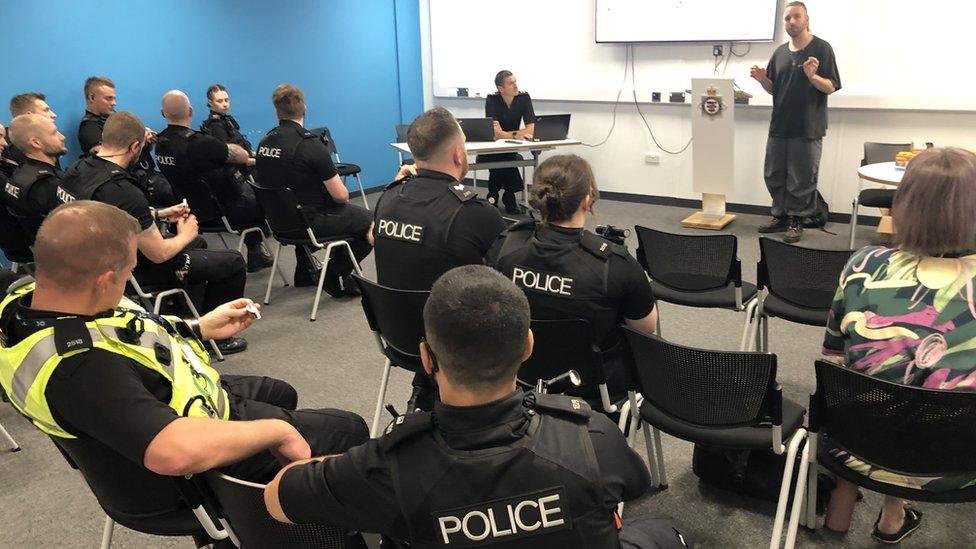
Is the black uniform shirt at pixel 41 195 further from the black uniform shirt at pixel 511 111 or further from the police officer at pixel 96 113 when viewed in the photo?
the black uniform shirt at pixel 511 111

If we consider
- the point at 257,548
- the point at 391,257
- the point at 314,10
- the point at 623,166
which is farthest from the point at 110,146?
the point at 623,166

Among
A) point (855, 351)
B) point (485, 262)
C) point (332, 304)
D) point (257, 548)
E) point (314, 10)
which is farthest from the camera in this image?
point (314, 10)

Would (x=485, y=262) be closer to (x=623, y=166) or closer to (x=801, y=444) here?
(x=801, y=444)

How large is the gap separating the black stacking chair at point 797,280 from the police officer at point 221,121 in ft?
13.5

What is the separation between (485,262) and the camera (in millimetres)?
2691

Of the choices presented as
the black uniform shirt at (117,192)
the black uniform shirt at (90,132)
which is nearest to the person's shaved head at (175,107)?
the black uniform shirt at (90,132)

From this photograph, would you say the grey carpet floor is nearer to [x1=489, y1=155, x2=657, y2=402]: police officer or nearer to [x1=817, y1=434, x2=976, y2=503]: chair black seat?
[x1=817, y1=434, x2=976, y2=503]: chair black seat

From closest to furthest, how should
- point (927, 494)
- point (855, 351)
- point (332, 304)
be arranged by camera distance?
point (927, 494) < point (855, 351) < point (332, 304)

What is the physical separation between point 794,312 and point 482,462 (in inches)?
82.5

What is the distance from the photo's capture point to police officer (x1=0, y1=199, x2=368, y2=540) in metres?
1.47

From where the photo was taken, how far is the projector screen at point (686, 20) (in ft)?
19.3

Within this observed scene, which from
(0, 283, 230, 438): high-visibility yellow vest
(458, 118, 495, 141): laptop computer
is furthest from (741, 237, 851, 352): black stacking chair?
(458, 118, 495, 141): laptop computer

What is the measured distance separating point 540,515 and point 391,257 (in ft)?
5.71

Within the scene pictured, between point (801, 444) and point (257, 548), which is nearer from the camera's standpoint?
point (257, 548)
